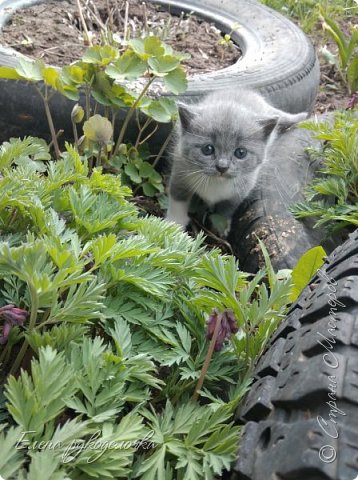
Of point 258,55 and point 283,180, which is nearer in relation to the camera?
point 283,180

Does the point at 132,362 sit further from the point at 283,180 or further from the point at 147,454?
the point at 283,180

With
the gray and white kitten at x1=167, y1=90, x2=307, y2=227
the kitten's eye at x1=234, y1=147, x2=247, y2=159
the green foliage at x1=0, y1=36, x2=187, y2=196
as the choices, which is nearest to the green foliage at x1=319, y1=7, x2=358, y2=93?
the gray and white kitten at x1=167, y1=90, x2=307, y2=227

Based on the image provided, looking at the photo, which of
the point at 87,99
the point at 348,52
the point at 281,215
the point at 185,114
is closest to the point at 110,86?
the point at 87,99

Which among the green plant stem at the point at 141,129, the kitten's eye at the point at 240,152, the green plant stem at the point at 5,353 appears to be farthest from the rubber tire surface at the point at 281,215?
the green plant stem at the point at 5,353

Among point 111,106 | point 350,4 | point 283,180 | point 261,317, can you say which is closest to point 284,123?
point 283,180

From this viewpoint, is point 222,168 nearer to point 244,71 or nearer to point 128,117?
point 128,117

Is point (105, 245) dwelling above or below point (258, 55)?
above

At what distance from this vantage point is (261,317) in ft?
4.48

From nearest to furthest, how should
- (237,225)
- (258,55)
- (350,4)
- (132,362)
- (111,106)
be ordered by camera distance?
1. (132,362)
2. (111,106)
3. (237,225)
4. (258,55)
5. (350,4)

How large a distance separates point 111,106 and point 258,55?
4.23ft

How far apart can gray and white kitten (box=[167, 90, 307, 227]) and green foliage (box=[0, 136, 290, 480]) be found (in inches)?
50.9

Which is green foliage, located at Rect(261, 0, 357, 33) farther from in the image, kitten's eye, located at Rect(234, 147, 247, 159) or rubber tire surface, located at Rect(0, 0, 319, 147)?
kitten's eye, located at Rect(234, 147, 247, 159)

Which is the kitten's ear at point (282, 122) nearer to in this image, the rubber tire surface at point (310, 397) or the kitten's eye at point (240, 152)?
the kitten's eye at point (240, 152)

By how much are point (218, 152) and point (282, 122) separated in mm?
423
